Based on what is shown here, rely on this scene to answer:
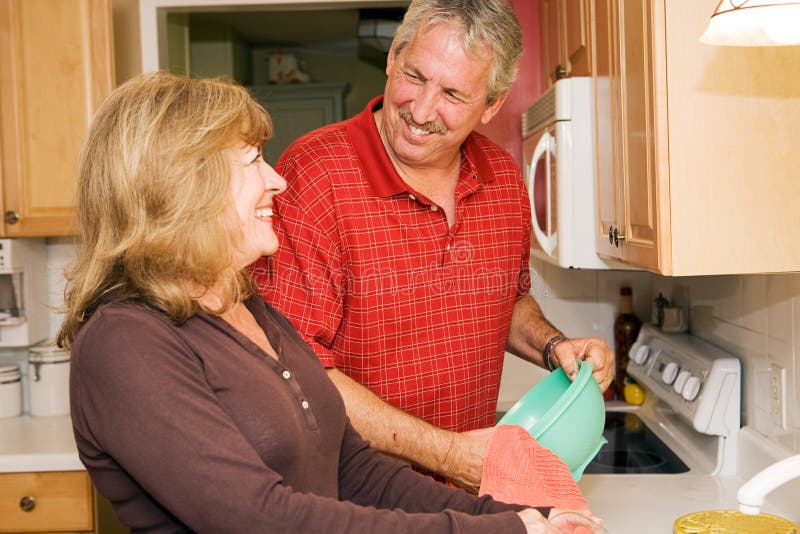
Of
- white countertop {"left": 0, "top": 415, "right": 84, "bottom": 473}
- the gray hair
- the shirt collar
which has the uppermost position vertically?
the gray hair

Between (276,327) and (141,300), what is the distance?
9.5 inches

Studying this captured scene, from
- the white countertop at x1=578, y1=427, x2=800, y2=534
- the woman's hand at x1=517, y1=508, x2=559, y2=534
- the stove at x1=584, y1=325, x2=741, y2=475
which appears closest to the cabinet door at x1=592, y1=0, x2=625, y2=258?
the stove at x1=584, y1=325, x2=741, y2=475

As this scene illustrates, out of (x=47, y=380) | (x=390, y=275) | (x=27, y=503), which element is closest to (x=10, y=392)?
(x=47, y=380)

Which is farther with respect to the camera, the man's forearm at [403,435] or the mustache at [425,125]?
the mustache at [425,125]

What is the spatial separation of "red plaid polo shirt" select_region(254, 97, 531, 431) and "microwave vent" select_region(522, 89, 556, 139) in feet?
1.62

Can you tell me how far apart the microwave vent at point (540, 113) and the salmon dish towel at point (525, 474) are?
102 centimetres

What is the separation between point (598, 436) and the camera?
1527 mm

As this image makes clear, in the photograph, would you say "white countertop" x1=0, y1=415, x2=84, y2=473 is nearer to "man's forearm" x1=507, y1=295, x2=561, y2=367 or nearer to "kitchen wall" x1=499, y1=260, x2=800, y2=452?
"man's forearm" x1=507, y1=295, x2=561, y2=367

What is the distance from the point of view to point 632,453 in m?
2.24

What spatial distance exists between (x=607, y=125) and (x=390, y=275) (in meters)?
0.65

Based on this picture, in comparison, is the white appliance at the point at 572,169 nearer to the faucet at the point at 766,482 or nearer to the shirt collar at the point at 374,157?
the shirt collar at the point at 374,157

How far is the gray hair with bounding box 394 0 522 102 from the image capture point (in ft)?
5.16

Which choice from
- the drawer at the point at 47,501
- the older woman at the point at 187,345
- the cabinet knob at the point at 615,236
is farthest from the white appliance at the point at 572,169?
the drawer at the point at 47,501

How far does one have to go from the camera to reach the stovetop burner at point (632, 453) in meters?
2.10
